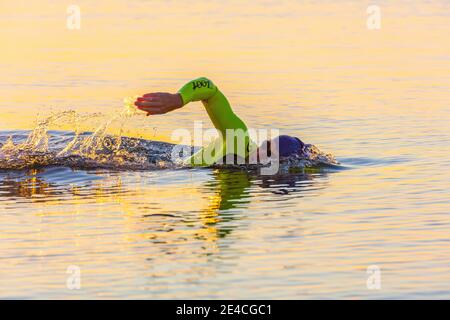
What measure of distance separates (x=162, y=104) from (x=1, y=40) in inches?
606

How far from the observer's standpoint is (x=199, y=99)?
54.3 feet

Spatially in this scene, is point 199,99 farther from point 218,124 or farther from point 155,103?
point 155,103

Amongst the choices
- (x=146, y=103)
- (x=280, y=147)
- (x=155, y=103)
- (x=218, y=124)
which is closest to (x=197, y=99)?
(x=218, y=124)

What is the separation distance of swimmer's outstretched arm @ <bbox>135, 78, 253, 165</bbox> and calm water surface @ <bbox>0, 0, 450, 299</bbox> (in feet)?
1.93

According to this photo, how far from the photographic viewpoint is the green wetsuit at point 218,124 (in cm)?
1647

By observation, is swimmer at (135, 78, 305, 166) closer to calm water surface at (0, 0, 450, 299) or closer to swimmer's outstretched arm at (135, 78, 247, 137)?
swimmer's outstretched arm at (135, 78, 247, 137)

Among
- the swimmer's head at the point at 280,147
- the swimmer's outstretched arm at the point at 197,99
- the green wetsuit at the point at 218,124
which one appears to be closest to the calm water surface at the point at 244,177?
the green wetsuit at the point at 218,124

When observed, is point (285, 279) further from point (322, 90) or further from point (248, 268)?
point (322, 90)

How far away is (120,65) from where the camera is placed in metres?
26.2

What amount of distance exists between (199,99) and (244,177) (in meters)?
1.12

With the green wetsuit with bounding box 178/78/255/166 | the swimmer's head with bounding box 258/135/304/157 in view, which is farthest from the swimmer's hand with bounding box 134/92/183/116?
the swimmer's head with bounding box 258/135/304/157

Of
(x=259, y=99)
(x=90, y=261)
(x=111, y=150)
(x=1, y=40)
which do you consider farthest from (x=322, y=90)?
(x=90, y=261)

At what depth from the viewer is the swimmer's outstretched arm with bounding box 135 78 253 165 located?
1465 cm
